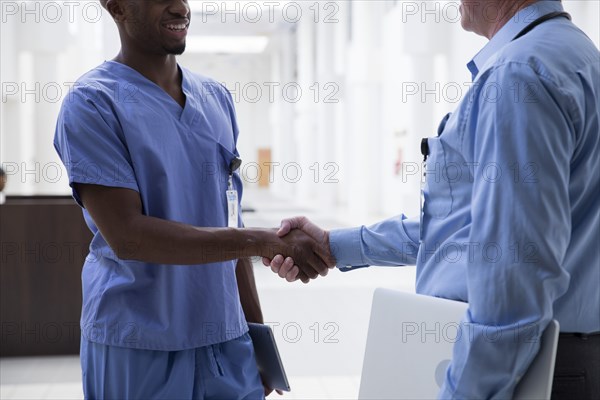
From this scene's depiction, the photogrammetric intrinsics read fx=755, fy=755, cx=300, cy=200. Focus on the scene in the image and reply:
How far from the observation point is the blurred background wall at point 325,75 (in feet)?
36.1

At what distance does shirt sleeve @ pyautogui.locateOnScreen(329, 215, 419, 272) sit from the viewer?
2141 mm

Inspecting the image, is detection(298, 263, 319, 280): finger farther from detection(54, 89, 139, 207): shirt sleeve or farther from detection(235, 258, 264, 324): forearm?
detection(54, 89, 139, 207): shirt sleeve

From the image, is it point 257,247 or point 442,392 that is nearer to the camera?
point 442,392

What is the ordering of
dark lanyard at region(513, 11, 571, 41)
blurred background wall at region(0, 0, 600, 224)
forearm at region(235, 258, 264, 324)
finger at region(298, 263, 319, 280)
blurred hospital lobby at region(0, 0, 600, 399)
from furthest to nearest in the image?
blurred background wall at region(0, 0, 600, 224)
blurred hospital lobby at region(0, 0, 600, 399)
finger at region(298, 263, 319, 280)
forearm at region(235, 258, 264, 324)
dark lanyard at region(513, 11, 571, 41)

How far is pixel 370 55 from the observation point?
15656 millimetres

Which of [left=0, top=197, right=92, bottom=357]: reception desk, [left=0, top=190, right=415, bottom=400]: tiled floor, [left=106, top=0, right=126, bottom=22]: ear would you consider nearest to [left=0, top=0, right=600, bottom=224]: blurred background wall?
[left=0, top=197, right=92, bottom=357]: reception desk

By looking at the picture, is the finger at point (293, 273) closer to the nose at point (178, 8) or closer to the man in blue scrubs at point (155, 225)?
the man in blue scrubs at point (155, 225)

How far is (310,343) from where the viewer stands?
19.0 feet

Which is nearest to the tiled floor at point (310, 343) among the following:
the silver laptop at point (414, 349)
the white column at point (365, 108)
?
the silver laptop at point (414, 349)

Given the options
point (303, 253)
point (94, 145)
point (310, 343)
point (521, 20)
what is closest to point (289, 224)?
point (303, 253)

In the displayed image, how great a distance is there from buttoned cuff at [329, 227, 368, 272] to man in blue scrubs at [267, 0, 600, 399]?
77 centimetres

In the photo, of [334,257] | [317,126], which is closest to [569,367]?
[334,257]

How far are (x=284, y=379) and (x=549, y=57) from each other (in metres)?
1.00

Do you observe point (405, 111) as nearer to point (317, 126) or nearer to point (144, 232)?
point (317, 126)
